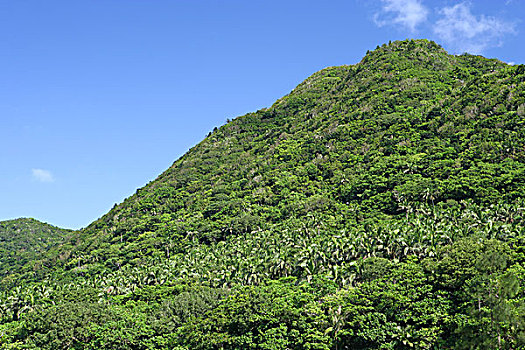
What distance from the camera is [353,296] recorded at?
60.3 m

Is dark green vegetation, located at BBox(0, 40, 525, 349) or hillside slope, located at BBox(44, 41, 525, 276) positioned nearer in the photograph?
dark green vegetation, located at BBox(0, 40, 525, 349)

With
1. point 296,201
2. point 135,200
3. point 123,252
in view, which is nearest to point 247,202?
point 296,201

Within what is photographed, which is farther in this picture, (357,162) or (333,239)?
(357,162)

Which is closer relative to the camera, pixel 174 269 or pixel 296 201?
pixel 174 269

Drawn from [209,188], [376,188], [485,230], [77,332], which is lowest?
[77,332]

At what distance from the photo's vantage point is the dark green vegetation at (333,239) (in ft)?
189

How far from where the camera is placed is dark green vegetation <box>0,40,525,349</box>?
57.5 meters

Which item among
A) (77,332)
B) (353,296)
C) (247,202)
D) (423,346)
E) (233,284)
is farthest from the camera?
(247,202)

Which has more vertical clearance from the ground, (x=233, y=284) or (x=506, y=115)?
(x=506, y=115)

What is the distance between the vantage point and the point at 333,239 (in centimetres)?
8412

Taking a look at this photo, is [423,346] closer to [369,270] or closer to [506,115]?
[369,270]

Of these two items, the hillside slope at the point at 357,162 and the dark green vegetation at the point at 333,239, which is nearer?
the dark green vegetation at the point at 333,239

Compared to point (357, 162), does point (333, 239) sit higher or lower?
lower

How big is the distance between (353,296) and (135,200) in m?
121
